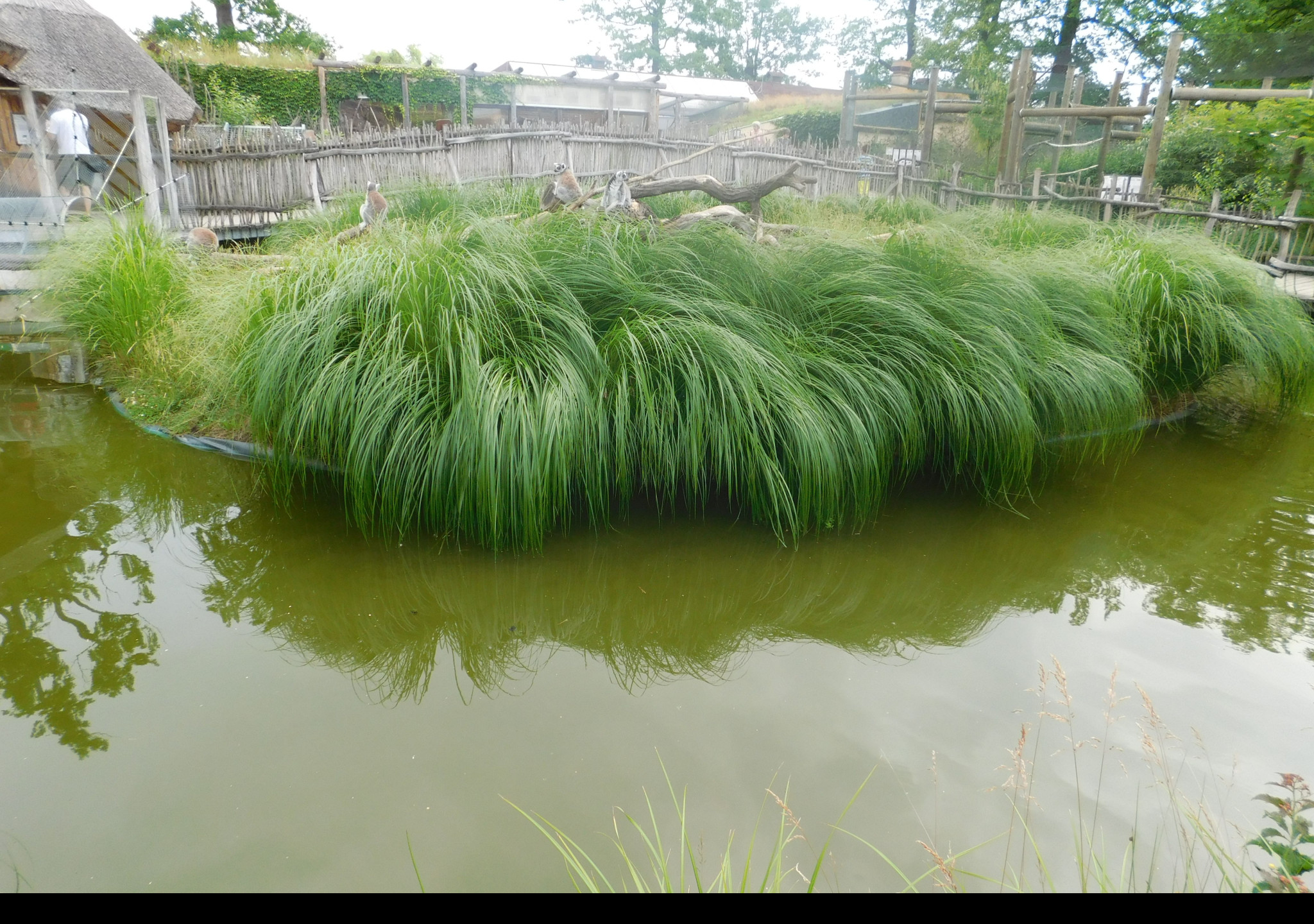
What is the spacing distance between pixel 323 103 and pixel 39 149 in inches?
309

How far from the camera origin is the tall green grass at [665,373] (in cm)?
291

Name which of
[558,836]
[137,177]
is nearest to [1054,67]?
[137,177]

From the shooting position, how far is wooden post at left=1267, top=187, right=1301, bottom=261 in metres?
6.59

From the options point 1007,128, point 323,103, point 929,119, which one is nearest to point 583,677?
point 1007,128

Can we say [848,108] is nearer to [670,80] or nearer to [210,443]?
[670,80]

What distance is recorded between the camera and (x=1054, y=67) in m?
15.5

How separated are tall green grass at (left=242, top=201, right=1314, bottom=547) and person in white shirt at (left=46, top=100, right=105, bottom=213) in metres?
4.99

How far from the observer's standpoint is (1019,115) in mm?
10039

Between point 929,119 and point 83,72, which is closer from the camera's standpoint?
point 83,72

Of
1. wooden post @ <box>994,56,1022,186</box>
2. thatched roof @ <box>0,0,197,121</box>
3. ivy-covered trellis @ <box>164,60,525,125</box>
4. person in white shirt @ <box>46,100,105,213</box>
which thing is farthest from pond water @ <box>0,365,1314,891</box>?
ivy-covered trellis @ <box>164,60,525,125</box>

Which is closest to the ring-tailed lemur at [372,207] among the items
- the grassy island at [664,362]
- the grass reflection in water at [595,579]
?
the grassy island at [664,362]

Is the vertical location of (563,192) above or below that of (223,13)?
below

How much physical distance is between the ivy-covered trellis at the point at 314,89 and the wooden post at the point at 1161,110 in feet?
44.9

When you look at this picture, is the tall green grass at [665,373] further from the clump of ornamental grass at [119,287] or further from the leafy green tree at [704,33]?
the leafy green tree at [704,33]
